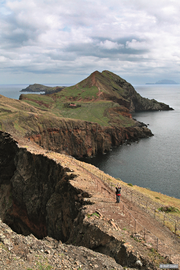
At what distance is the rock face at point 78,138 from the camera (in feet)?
315

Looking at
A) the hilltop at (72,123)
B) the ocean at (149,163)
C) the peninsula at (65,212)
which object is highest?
the hilltop at (72,123)

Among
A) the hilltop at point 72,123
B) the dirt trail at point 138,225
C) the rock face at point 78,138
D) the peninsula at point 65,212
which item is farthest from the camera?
the rock face at point 78,138

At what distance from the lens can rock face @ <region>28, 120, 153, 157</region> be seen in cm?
9612

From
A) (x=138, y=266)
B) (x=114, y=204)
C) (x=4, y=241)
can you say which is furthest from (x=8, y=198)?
(x=138, y=266)

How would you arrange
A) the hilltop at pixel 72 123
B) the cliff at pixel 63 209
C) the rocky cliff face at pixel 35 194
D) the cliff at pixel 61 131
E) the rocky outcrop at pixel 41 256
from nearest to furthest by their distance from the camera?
1. the rocky outcrop at pixel 41 256
2. the cliff at pixel 63 209
3. the rocky cliff face at pixel 35 194
4. the cliff at pixel 61 131
5. the hilltop at pixel 72 123

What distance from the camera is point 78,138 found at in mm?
107250

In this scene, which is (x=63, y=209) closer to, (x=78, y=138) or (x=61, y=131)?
(x=61, y=131)

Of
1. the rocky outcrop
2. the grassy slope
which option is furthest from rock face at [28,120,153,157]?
the rocky outcrop

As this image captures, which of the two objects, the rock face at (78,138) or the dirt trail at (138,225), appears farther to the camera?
the rock face at (78,138)

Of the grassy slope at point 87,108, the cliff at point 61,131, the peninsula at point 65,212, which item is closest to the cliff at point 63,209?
the peninsula at point 65,212

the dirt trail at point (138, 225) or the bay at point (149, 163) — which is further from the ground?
the dirt trail at point (138, 225)

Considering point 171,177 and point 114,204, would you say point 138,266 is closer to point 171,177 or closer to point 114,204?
point 114,204

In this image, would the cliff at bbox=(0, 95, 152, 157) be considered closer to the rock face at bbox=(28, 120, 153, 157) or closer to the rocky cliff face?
the rock face at bbox=(28, 120, 153, 157)

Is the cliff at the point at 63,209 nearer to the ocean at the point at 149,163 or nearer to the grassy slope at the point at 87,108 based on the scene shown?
the ocean at the point at 149,163
